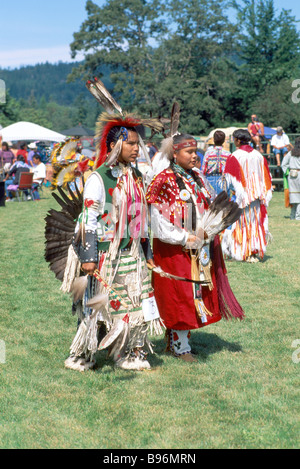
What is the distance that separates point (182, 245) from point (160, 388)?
943mm

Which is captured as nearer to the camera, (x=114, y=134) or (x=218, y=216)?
(x=114, y=134)

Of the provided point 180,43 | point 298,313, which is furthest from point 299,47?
point 298,313

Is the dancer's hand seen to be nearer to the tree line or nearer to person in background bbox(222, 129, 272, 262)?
person in background bbox(222, 129, 272, 262)

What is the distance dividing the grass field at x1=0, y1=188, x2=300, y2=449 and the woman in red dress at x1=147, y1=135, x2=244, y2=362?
324mm

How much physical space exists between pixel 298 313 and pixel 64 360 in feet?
7.17

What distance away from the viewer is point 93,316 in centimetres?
401

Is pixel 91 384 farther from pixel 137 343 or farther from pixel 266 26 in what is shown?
pixel 266 26

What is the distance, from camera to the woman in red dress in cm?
420

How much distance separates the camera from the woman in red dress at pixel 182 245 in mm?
4199

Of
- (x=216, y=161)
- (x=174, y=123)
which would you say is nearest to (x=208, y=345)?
(x=174, y=123)

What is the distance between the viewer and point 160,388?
12.6ft

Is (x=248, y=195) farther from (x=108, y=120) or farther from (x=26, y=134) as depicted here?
(x=26, y=134)
